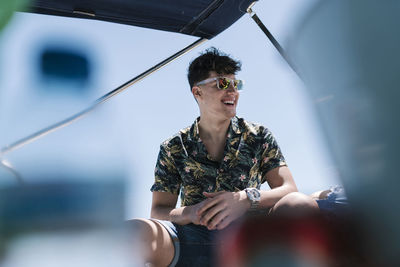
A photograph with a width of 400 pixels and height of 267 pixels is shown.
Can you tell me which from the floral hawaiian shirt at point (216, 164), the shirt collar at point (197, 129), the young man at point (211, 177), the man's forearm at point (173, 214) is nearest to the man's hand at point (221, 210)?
the young man at point (211, 177)

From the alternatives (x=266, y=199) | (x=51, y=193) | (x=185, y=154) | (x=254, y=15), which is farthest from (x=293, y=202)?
(x=254, y=15)

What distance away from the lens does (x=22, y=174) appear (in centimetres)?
45

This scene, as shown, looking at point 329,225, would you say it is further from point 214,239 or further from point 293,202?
point 214,239

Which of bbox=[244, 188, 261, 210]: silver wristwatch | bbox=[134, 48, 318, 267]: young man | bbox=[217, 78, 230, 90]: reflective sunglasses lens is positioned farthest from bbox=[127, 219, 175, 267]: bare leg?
bbox=[217, 78, 230, 90]: reflective sunglasses lens

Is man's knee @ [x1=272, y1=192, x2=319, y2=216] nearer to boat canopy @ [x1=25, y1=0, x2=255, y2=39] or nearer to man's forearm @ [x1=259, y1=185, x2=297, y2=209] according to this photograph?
man's forearm @ [x1=259, y1=185, x2=297, y2=209]

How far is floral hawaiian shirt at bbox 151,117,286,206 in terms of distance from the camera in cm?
149

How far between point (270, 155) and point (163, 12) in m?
0.79

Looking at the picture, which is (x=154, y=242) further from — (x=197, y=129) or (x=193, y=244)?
(x=197, y=129)

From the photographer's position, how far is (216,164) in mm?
1536

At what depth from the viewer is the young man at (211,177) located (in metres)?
1.17

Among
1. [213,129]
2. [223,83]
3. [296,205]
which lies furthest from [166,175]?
[296,205]

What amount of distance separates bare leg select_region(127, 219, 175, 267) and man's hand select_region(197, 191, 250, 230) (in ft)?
0.41

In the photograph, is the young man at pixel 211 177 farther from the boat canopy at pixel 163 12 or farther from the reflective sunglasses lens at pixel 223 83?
the boat canopy at pixel 163 12

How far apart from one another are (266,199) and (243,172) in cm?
23
